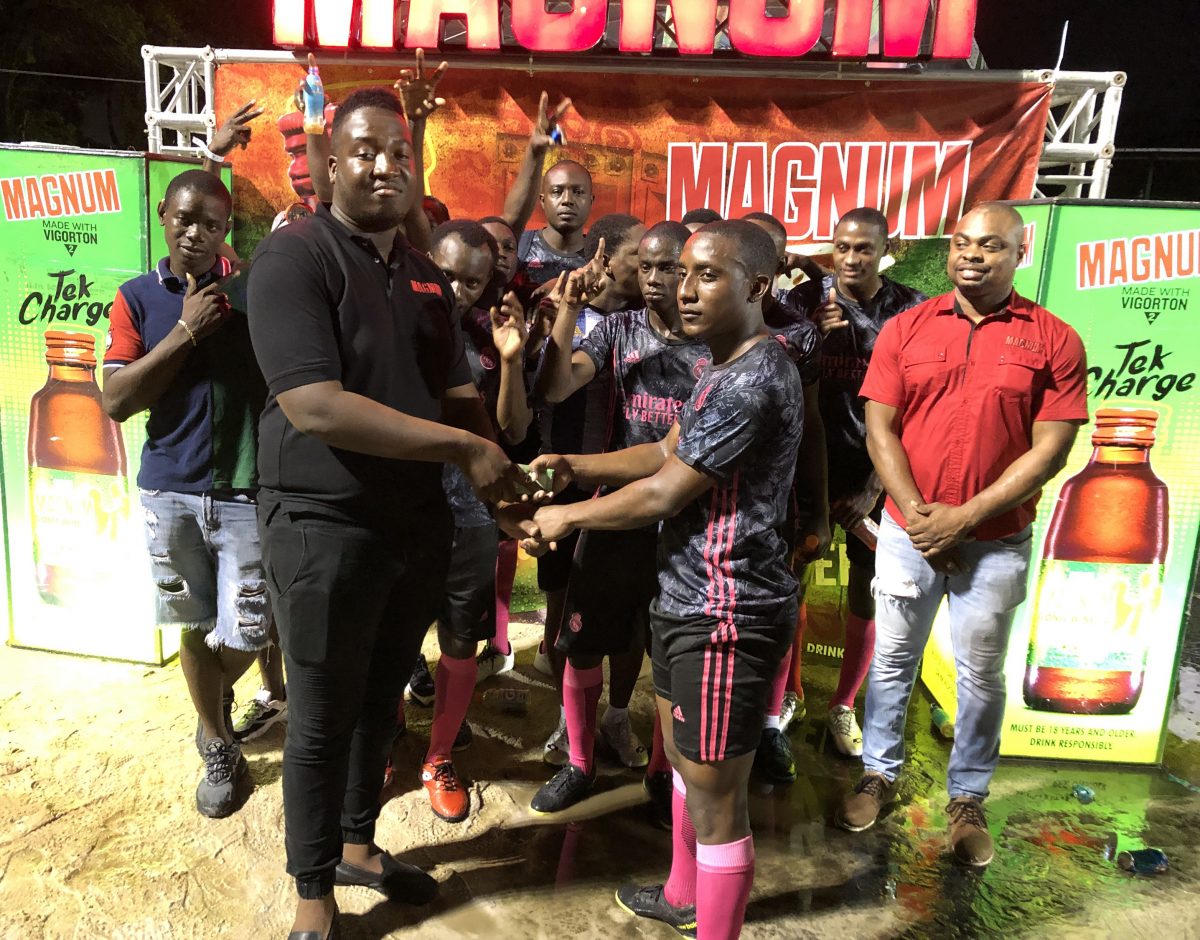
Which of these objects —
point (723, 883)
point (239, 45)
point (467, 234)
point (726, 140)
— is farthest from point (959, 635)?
point (239, 45)

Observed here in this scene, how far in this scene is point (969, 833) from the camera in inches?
118

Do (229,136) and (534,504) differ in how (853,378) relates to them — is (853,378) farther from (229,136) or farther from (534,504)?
(229,136)

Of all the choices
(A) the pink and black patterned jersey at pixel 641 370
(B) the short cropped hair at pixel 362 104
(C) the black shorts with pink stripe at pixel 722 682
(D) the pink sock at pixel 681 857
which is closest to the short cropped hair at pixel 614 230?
(A) the pink and black patterned jersey at pixel 641 370

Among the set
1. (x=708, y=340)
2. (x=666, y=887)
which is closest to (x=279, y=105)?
(x=708, y=340)

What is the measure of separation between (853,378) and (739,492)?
1.72 m

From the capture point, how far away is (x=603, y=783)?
345 cm

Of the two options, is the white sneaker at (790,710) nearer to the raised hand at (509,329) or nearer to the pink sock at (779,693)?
the pink sock at (779,693)

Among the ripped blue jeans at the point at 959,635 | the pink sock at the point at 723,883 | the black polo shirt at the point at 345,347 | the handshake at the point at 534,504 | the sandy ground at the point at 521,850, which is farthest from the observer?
the ripped blue jeans at the point at 959,635

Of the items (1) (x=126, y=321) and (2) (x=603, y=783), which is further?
(2) (x=603, y=783)

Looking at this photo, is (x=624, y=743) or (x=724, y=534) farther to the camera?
(x=624, y=743)

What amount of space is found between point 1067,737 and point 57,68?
1834cm

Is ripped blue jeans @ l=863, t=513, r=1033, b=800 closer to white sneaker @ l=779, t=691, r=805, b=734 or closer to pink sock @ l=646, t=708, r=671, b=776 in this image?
white sneaker @ l=779, t=691, r=805, b=734

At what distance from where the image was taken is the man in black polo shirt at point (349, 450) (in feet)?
6.41

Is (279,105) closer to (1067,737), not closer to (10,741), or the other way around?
(10,741)
